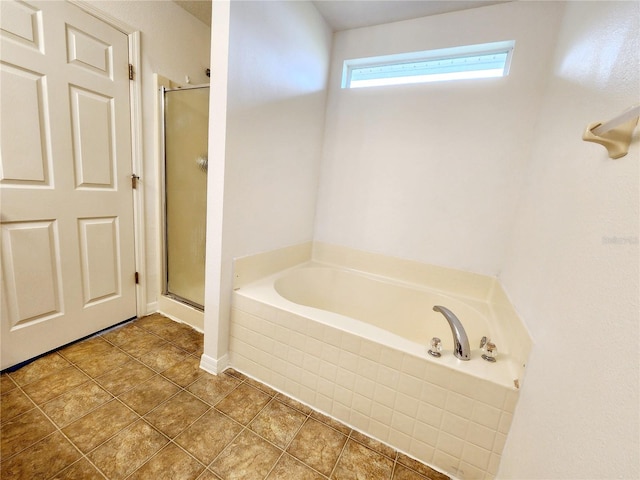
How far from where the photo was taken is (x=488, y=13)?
58.6 inches

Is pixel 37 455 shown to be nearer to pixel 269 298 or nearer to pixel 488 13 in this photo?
pixel 269 298

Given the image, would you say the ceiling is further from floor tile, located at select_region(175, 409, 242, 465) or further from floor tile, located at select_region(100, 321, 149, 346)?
floor tile, located at select_region(175, 409, 242, 465)

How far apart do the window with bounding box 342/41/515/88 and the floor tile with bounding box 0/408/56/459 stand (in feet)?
8.28

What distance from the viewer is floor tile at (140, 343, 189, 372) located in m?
A: 1.50

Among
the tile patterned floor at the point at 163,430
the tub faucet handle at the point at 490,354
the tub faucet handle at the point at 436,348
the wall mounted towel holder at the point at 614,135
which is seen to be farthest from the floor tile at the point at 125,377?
A: the wall mounted towel holder at the point at 614,135

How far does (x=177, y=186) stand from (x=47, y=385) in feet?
4.35

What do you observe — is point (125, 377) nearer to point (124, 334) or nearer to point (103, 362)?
point (103, 362)

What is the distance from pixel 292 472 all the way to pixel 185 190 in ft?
5.87

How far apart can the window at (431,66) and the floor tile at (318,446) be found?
2104mm

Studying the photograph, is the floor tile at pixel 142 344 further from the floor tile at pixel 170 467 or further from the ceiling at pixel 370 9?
the ceiling at pixel 370 9

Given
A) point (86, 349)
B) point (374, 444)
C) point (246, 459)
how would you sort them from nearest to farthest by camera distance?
point (246, 459) → point (374, 444) → point (86, 349)

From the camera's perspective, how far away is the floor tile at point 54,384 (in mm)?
1229

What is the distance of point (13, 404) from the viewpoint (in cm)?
117

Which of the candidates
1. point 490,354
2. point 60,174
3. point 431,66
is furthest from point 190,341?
point 431,66
